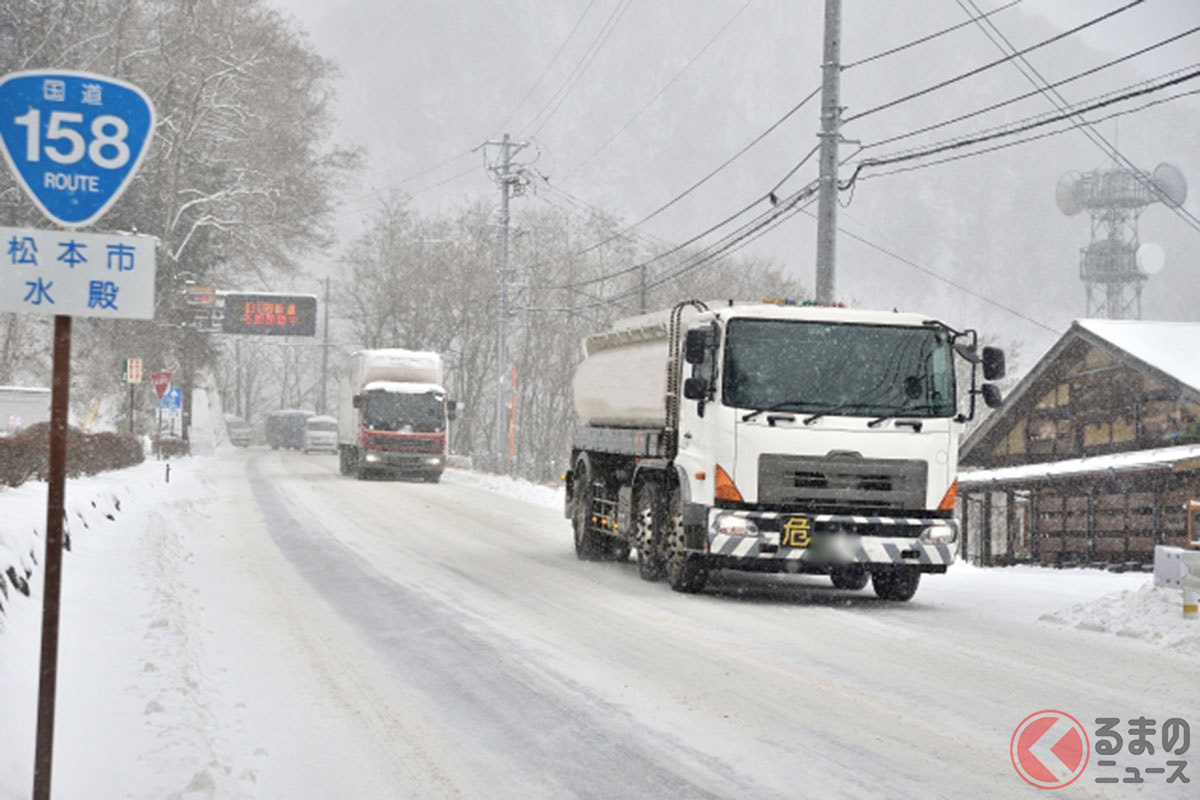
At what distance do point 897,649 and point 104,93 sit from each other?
23.6ft

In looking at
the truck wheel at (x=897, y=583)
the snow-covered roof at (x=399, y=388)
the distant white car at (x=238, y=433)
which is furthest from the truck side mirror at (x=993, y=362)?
the distant white car at (x=238, y=433)

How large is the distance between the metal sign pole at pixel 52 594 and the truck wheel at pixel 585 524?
500 inches

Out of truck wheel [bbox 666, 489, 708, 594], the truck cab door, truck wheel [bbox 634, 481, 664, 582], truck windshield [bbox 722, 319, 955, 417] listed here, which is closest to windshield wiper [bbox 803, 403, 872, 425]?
truck windshield [bbox 722, 319, 955, 417]

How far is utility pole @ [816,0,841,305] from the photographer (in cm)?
2120

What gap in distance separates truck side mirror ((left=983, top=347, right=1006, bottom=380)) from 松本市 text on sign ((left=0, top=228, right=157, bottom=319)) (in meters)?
8.92

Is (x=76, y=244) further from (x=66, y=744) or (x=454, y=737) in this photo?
(x=454, y=737)

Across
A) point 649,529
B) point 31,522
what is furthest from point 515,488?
point 31,522

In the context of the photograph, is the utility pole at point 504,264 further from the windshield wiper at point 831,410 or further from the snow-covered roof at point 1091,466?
the windshield wiper at point 831,410

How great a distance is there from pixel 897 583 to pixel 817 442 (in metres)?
2.14

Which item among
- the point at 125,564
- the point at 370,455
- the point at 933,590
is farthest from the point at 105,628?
the point at 370,455

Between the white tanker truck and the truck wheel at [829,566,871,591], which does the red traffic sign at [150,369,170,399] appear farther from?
the white tanker truck

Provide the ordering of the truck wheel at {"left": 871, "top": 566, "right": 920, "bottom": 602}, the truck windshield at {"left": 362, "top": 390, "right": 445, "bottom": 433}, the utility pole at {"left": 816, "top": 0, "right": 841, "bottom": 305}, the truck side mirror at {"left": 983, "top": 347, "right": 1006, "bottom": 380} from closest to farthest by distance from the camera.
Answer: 1. the truck side mirror at {"left": 983, "top": 347, "right": 1006, "bottom": 380}
2. the truck wheel at {"left": 871, "top": 566, "right": 920, "bottom": 602}
3. the utility pole at {"left": 816, "top": 0, "right": 841, "bottom": 305}
4. the truck windshield at {"left": 362, "top": 390, "right": 445, "bottom": 433}

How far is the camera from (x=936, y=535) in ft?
41.7

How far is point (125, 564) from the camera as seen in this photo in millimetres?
12977
